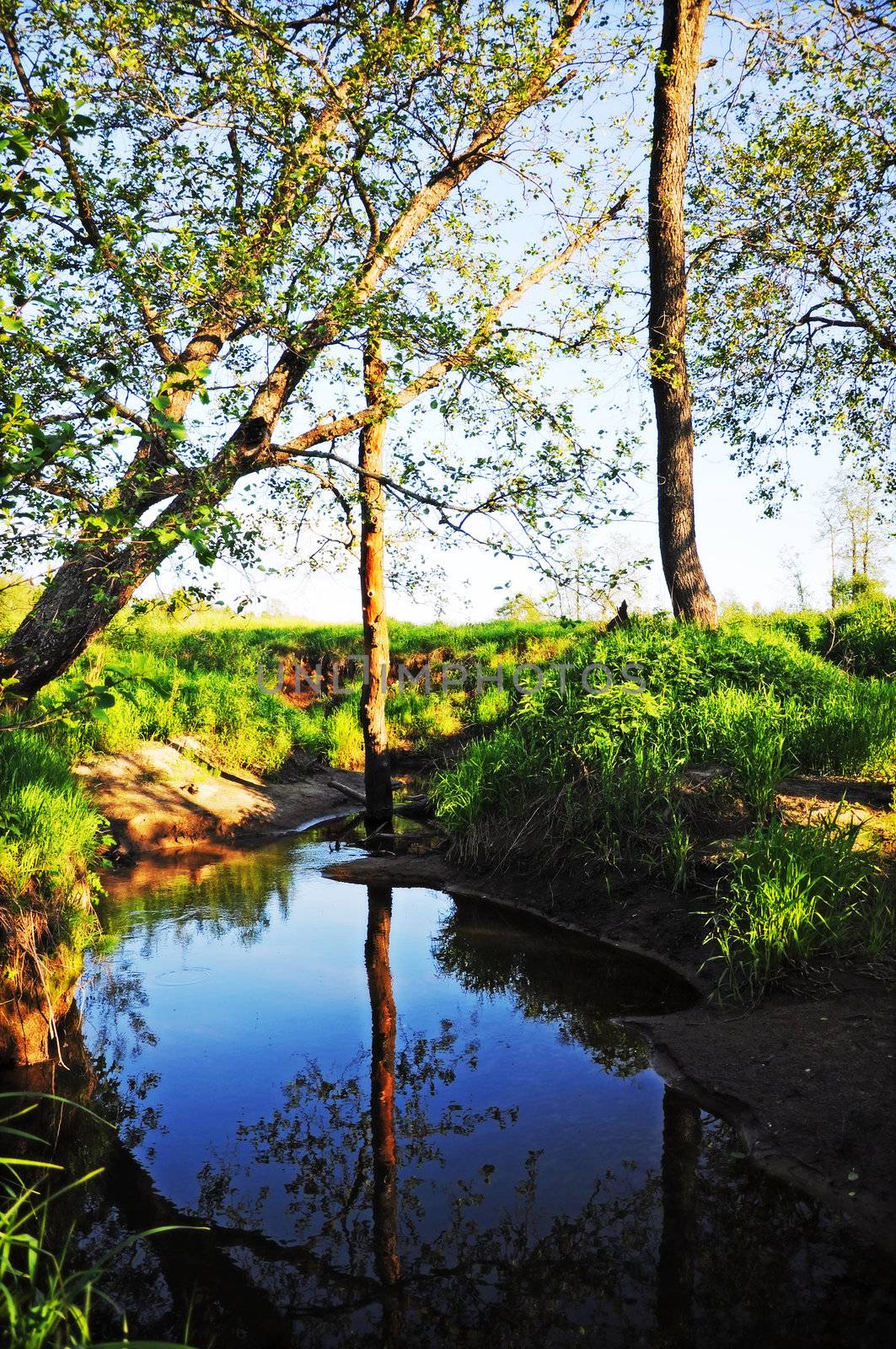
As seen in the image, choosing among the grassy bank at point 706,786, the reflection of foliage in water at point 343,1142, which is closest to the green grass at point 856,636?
the grassy bank at point 706,786

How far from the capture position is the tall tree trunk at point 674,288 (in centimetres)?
1248

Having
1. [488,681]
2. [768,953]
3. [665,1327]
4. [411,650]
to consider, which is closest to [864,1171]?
[665,1327]

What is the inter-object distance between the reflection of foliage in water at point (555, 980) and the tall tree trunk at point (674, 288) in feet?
19.9

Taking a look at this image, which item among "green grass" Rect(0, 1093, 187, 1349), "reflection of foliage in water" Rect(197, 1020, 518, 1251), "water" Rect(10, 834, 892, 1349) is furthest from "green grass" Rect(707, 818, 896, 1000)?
"green grass" Rect(0, 1093, 187, 1349)

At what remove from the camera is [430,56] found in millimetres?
9594

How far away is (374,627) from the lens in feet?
40.3

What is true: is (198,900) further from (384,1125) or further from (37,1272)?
(37,1272)

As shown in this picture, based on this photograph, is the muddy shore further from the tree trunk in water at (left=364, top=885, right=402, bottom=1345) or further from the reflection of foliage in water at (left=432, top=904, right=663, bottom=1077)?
the tree trunk in water at (left=364, top=885, right=402, bottom=1345)

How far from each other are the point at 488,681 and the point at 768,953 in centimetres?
1279

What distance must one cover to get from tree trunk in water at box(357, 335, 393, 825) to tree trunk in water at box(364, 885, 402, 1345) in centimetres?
416

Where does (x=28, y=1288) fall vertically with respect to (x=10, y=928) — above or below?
below

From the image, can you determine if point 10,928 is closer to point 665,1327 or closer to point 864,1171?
point 665,1327

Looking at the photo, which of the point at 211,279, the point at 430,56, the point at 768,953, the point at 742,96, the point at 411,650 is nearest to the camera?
the point at 768,953

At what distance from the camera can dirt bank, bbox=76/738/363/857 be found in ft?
38.9
